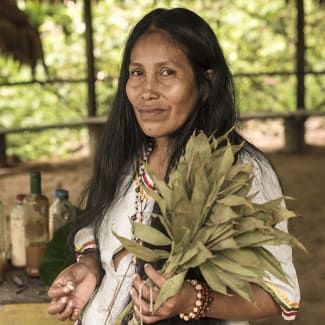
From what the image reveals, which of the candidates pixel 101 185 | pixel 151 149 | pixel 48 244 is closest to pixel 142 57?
pixel 151 149

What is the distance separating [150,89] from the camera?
5.30 ft

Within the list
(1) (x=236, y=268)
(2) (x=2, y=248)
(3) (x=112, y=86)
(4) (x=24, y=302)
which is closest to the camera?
(1) (x=236, y=268)

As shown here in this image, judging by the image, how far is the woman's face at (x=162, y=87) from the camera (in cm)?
162

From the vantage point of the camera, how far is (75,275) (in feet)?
5.90

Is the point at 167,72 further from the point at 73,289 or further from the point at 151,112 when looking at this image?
the point at 73,289

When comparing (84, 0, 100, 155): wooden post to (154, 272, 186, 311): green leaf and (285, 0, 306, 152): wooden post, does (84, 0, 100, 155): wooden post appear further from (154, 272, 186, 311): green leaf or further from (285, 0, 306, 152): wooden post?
(154, 272, 186, 311): green leaf

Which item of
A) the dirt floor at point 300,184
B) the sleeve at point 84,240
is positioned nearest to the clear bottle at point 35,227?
the sleeve at point 84,240

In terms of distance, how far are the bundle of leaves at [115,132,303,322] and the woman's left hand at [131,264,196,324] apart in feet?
0.11

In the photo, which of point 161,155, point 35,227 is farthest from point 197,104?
point 35,227

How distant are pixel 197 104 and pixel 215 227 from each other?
0.47 meters

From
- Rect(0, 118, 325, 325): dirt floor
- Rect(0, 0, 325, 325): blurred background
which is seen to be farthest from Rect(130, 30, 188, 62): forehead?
Rect(0, 0, 325, 325): blurred background

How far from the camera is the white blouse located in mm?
1513

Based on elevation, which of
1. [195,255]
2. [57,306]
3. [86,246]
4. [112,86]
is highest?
[112,86]

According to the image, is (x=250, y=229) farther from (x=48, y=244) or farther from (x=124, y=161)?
(x=48, y=244)
